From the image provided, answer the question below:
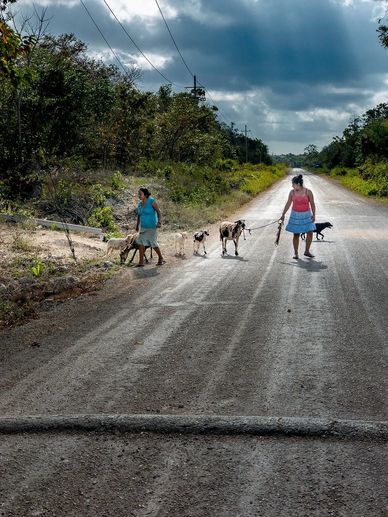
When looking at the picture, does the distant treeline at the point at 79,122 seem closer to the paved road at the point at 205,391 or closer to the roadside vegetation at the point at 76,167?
the roadside vegetation at the point at 76,167

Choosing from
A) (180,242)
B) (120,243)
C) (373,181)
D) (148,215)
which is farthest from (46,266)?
(373,181)

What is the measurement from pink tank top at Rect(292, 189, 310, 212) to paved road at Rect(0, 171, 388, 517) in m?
2.80

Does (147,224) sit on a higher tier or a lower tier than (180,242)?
higher

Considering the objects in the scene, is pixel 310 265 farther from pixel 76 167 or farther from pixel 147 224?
pixel 76 167

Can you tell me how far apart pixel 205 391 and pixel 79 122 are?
22136 mm

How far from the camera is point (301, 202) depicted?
39.0 ft

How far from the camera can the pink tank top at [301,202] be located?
1184cm

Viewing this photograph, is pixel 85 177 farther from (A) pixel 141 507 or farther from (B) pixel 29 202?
(A) pixel 141 507

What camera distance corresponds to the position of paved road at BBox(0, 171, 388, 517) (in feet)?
10.5

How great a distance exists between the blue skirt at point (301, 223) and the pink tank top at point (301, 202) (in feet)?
0.30

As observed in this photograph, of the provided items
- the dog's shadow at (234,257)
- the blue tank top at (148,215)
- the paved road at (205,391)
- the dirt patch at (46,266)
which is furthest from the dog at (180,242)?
the paved road at (205,391)

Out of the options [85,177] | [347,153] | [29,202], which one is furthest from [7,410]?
[347,153]

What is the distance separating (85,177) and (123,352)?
15.7 m

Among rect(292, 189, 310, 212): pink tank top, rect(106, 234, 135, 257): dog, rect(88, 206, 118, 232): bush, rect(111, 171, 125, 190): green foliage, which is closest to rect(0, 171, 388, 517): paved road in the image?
rect(106, 234, 135, 257): dog
